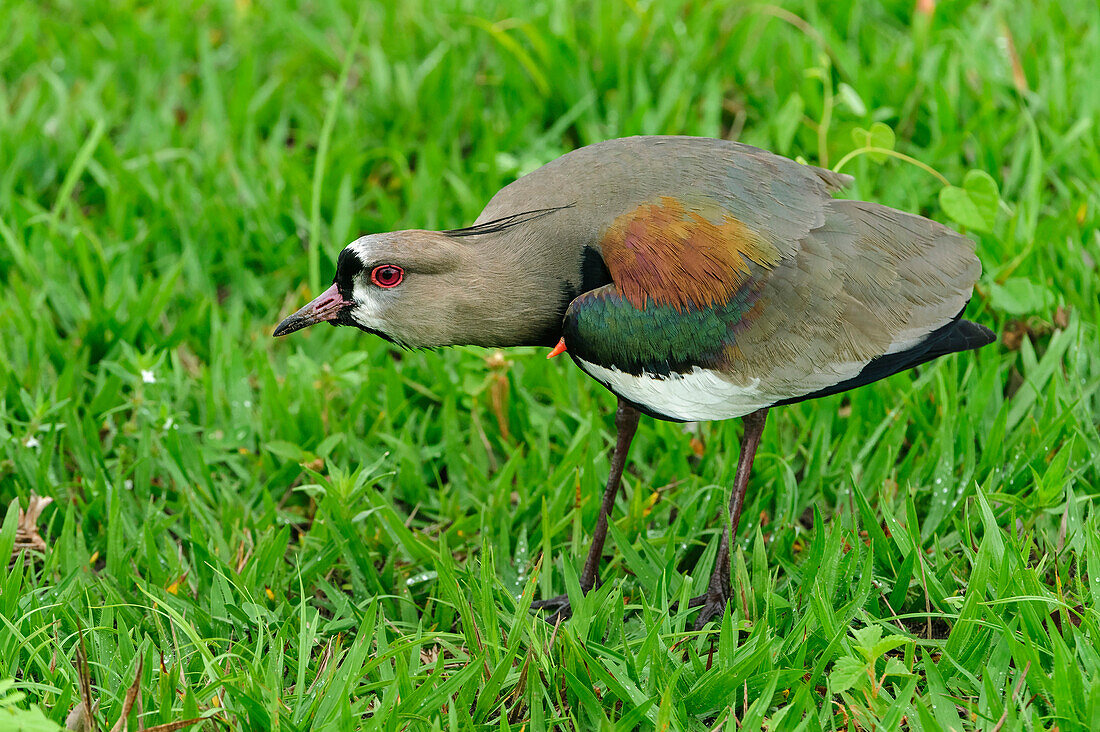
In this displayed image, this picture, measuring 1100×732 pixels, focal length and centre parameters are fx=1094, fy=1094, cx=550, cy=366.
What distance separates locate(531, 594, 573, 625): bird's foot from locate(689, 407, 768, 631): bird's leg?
41 cm

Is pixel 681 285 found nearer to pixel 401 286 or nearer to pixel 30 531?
pixel 401 286

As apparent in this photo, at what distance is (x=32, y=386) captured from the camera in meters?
4.10

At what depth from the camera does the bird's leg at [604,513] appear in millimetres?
3439

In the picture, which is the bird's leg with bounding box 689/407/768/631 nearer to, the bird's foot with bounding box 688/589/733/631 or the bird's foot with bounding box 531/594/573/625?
the bird's foot with bounding box 688/589/733/631

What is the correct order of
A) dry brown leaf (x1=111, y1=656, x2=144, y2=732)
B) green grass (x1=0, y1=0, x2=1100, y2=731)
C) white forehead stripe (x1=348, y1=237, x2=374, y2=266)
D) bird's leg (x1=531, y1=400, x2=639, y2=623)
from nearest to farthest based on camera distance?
dry brown leaf (x1=111, y1=656, x2=144, y2=732)
green grass (x1=0, y1=0, x2=1100, y2=731)
white forehead stripe (x1=348, y1=237, x2=374, y2=266)
bird's leg (x1=531, y1=400, x2=639, y2=623)

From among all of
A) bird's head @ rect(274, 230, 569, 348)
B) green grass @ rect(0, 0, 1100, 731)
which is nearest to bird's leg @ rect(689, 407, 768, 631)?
green grass @ rect(0, 0, 1100, 731)

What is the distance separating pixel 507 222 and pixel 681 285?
1.83ft

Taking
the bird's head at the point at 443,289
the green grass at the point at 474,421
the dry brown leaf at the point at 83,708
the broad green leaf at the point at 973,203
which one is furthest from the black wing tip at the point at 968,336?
the dry brown leaf at the point at 83,708

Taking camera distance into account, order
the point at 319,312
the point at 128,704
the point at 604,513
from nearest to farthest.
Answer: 1. the point at 128,704
2. the point at 319,312
3. the point at 604,513

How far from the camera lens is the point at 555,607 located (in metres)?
3.45

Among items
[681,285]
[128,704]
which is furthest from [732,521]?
[128,704]

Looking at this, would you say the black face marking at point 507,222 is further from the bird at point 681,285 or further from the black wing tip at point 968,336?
the black wing tip at point 968,336

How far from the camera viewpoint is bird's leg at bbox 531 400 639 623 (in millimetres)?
3439

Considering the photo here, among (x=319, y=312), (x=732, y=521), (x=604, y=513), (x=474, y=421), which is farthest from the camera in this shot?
(x=474, y=421)
